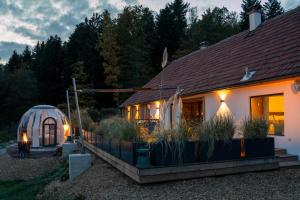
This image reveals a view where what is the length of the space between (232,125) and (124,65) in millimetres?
32154

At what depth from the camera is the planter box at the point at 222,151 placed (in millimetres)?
7316

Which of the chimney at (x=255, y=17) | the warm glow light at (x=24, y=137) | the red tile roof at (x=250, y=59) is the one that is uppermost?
the chimney at (x=255, y=17)

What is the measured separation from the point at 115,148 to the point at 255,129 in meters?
3.48

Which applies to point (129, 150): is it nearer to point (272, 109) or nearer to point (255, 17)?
point (272, 109)

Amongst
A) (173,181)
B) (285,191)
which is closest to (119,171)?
(173,181)

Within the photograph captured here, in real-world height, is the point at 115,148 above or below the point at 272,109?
below

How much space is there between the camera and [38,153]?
58.7 ft

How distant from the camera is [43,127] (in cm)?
1941

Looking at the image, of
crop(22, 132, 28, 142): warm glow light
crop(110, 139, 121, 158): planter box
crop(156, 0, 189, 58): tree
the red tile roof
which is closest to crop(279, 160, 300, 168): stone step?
the red tile roof

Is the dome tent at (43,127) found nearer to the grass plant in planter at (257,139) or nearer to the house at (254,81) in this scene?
the house at (254,81)

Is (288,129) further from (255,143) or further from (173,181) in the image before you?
(173,181)

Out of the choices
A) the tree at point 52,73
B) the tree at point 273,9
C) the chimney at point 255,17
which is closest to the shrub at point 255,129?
the chimney at point 255,17

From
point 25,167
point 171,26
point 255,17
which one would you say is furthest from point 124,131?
point 171,26

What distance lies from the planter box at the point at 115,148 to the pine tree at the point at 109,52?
2905 centimetres
